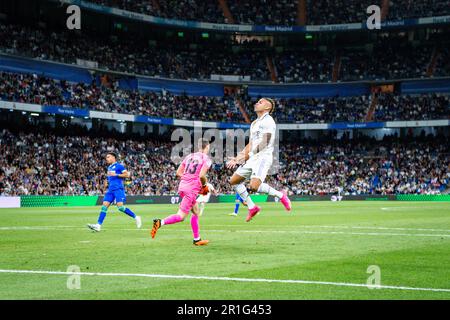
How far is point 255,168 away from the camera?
14.6 m

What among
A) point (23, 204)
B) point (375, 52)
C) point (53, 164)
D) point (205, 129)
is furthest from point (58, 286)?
point (375, 52)

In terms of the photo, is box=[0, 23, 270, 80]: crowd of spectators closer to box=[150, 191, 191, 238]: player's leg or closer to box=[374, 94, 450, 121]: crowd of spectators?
box=[374, 94, 450, 121]: crowd of spectators

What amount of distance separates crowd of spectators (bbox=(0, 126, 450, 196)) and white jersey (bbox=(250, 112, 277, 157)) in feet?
125

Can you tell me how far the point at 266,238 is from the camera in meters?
15.8

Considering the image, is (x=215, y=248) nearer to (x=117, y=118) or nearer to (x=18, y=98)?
(x=18, y=98)

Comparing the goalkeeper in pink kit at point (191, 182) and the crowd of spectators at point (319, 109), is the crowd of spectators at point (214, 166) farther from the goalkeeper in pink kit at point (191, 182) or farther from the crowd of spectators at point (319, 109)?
the goalkeeper in pink kit at point (191, 182)

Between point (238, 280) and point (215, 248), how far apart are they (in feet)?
15.4

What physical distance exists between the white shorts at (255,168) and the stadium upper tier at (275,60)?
2270 inches

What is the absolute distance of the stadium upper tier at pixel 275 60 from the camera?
7325 cm

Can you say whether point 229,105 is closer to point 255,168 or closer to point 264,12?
point 264,12

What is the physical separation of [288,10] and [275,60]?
723cm

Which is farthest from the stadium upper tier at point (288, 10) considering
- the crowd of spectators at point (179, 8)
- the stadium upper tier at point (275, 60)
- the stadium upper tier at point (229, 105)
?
the stadium upper tier at point (229, 105)

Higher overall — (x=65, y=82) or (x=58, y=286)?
(x=65, y=82)

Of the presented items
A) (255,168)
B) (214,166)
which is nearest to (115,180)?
(255,168)
